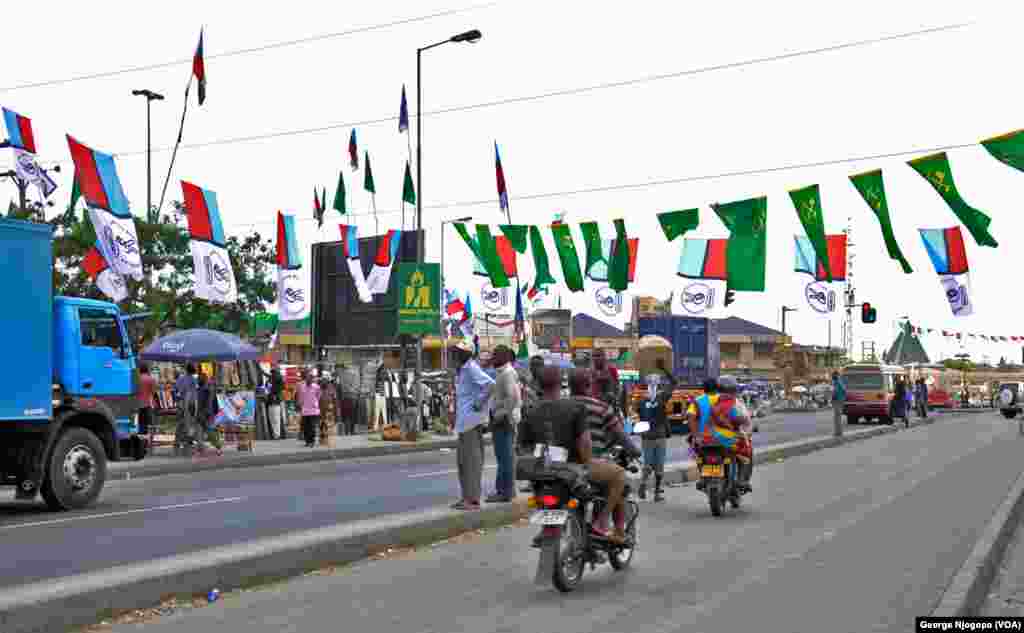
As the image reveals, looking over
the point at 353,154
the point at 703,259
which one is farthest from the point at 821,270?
the point at 353,154

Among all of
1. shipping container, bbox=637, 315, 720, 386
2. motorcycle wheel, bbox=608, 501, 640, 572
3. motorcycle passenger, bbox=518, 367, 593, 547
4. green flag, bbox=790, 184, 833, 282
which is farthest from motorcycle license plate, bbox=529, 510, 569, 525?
shipping container, bbox=637, 315, 720, 386

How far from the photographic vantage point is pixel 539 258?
3150cm

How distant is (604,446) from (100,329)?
9.75m

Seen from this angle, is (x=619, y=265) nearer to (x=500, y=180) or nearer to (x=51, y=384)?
(x=500, y=180)

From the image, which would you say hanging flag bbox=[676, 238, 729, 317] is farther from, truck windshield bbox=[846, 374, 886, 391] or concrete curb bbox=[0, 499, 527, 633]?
truck windshield bbox=[846, 374, 886, 391]

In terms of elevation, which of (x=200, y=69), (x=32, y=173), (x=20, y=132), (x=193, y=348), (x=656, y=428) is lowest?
(x=656, y=428)

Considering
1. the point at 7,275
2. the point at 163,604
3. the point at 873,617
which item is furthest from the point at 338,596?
the point at 7,275

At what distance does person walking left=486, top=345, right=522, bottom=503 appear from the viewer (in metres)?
14.1

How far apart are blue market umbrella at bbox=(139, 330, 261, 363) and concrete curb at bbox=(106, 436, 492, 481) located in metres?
2.12

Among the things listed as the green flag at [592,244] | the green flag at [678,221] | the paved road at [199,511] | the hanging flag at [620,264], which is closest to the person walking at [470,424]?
the paved road at [199,511]

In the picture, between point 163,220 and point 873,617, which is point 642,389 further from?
point 873,617

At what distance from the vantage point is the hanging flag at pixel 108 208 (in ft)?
79.9

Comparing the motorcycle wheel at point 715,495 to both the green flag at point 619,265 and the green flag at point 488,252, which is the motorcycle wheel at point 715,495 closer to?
the green flag at point 619,265

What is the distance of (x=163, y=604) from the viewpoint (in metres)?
8.60
